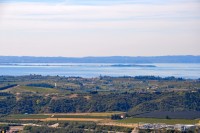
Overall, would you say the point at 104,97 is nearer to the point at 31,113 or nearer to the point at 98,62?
the point at 31,113

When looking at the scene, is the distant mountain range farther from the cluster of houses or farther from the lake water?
the cluster of houses

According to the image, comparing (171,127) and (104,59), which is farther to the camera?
(104,59)

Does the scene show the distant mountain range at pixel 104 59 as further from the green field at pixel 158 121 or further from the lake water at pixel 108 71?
the green field at pixel 158 121

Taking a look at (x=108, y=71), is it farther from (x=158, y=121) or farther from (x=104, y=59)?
(x=158, y=121)

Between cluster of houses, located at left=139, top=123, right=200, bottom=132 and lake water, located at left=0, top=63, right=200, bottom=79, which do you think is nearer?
cluster of houses, located at left=139, top=123, right=200, bottom=132

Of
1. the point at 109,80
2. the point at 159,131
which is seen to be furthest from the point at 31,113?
the point at 109,80

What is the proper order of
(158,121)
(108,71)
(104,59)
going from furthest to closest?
(104,59)
(108,71)
(158,121)

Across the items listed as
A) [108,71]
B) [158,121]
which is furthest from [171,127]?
[108,71]

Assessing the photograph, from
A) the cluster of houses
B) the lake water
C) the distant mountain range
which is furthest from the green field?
the distant mountain range

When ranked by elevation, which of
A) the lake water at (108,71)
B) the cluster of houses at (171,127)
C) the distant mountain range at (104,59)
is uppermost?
the distant mountain range at (104,59)

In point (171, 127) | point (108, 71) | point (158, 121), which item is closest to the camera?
point (171, 127)

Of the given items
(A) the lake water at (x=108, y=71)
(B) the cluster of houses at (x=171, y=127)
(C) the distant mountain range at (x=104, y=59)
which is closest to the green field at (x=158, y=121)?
(B) the cluster of houses at (x=171, y=127)

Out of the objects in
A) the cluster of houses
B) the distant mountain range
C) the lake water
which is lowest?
the cluster of houses
